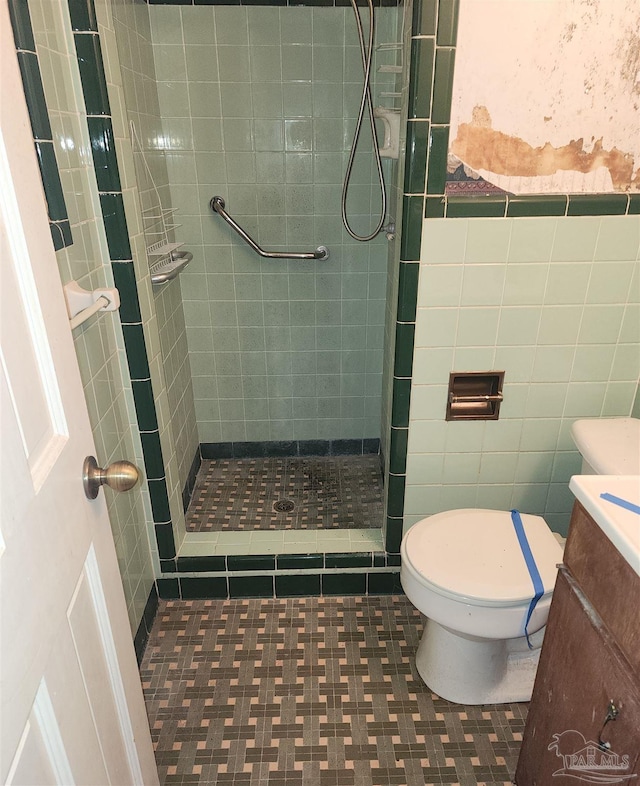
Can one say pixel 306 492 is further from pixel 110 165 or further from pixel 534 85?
pixel 534 85

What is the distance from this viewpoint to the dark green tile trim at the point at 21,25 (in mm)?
1005

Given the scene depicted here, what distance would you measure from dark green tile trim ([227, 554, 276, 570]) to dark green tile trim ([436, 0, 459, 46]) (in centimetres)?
157

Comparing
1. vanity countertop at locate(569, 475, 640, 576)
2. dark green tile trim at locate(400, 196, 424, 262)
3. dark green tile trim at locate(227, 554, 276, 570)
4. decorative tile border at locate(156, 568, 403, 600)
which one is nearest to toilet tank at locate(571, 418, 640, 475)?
vanity countertop at locate(569, 475, 640, 576)

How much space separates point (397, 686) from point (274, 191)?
6.10ft

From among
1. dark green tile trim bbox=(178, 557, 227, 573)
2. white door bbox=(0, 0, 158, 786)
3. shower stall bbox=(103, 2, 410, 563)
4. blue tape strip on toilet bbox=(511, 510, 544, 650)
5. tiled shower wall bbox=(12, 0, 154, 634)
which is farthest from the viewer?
shower stall bbox=(103, 2, 410, 563)

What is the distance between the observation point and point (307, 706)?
1.56 meters

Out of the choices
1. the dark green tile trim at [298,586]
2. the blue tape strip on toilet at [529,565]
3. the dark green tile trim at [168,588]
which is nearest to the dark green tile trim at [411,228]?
the blue tape strip on toilet at [529,565]

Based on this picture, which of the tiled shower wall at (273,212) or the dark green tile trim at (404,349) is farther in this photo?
the tiled shower wall at (273,212)

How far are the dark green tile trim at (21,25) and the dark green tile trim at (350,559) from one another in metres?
1.58

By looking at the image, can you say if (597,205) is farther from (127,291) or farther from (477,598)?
(127,291)

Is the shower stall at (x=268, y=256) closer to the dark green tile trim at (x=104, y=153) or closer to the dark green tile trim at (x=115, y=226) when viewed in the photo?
the dark green tile trim at (x=115, y=226)

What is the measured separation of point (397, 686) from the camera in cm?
161

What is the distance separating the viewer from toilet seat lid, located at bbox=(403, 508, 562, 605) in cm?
134

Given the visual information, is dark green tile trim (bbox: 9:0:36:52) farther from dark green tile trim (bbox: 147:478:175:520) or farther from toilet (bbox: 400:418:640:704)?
toilet (bbox: 400:418:640:704)
